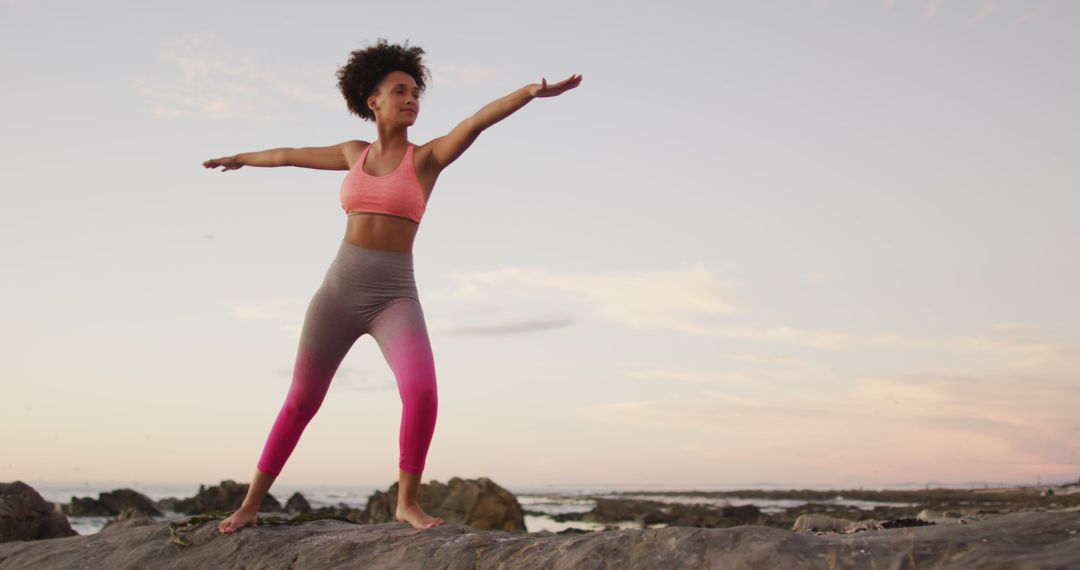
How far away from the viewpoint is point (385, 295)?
6.29m

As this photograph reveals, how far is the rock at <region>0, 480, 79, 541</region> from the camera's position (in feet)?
29.5

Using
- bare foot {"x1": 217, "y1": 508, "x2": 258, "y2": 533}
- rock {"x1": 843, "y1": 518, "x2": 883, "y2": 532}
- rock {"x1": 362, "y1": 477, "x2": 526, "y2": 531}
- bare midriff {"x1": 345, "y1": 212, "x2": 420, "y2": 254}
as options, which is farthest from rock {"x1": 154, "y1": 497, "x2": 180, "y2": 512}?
rock {"x1": 843, "y1": 518, "x2": 883, "y2": 532}

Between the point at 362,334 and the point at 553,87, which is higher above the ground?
the point at 553,87

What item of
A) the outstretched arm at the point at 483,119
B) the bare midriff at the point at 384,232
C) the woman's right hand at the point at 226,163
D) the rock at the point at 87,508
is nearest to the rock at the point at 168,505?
the rock at the point at 87,508

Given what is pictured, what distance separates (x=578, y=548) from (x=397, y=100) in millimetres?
3660

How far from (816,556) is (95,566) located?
5.06m

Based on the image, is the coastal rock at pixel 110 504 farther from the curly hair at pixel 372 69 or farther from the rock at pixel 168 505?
the curly hair at pixel 372 69

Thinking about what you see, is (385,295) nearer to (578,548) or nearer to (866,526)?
(578,548)

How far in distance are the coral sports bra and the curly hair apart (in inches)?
30.0

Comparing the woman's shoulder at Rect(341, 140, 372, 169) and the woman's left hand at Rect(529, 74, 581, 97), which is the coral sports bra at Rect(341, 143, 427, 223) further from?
the woman's left hand at Rect(529, 74, 581, 97)

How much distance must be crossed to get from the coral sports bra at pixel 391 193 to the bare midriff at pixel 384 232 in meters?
0.04

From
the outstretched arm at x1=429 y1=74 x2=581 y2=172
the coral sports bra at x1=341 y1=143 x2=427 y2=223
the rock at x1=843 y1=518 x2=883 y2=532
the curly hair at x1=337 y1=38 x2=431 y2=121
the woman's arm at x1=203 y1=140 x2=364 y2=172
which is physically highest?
the curly hair at x1=337 y1=38 x2=431 y2=121

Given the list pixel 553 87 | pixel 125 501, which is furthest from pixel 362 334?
pixel 125 501

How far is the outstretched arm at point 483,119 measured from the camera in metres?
5.66
